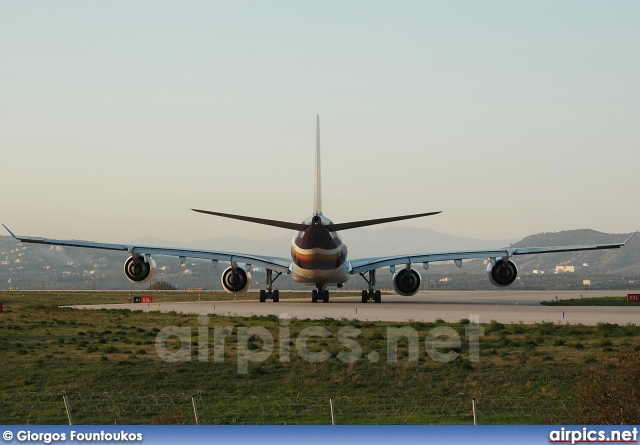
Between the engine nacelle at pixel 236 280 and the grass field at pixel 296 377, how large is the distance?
1880 cm

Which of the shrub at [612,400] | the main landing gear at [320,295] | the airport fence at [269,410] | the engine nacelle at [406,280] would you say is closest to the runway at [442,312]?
the engine nacelle at [406,280]

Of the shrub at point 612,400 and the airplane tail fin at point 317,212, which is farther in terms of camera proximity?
the airplane tail fin at point 317,212

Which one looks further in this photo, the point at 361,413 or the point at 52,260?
the point at 52,260

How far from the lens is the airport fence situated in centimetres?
2356

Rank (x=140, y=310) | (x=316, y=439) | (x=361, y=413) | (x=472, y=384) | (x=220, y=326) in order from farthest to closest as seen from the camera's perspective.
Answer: (x=140, y=310) → (x=220, y=326) → (x=472, y=384) → (x=361, y=413) → (x=316, y=439)

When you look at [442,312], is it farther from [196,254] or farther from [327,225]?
[196,254]

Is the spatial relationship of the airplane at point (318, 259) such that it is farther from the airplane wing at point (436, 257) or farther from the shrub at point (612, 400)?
the shrub at point (612, 400)

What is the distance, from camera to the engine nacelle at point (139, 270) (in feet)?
200

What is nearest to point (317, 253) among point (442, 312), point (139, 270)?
point (442, 312)

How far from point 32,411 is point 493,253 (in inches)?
1681

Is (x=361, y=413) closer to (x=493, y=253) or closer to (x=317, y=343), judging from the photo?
(x=317, y=343)

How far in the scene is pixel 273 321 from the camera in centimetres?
4691

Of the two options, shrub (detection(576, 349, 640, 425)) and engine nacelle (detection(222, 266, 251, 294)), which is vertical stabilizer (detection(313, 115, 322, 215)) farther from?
shrub (detection(576, 349, 640, 425))

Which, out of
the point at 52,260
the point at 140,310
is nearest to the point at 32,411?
the point at 140,310
